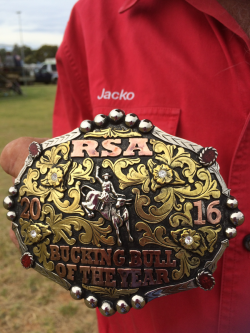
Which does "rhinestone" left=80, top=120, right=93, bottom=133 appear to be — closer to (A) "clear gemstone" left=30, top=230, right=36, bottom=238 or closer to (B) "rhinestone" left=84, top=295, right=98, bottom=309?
(A) "clear gemstone" left=30, top=230, right=36, bottom=238

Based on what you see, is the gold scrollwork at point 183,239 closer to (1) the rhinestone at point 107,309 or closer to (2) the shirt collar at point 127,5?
(1) the rhinestone at point 107,309

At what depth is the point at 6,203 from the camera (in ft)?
2.34

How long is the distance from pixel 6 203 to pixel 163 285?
0.41 metres

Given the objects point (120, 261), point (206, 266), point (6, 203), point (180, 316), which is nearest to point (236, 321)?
point (180, 316)

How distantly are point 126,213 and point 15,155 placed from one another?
415 millimetres

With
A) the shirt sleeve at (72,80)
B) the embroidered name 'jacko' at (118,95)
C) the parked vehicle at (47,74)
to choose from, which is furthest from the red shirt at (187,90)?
the parked vehicle at (47,74)

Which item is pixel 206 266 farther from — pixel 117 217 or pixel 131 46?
pixel 131 46

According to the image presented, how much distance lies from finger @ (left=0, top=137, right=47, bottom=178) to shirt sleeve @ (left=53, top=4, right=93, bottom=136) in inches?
17.0

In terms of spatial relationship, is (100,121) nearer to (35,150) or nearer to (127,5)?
(35,150)

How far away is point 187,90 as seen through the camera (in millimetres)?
833

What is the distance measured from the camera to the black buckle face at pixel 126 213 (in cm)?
63

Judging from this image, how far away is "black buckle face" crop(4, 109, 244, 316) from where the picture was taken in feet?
2.07

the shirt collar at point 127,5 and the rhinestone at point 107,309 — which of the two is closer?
the rhinestone at point 107,309

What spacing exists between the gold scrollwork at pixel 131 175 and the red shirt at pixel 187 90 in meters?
0.26
